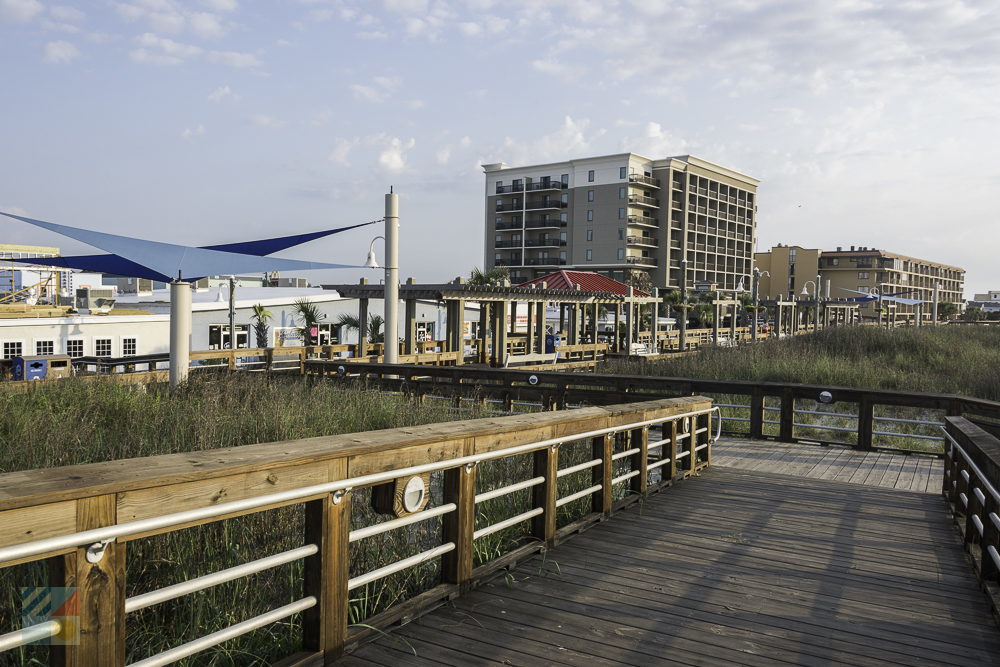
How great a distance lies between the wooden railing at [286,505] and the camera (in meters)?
2.13

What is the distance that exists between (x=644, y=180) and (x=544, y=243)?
1139 cm

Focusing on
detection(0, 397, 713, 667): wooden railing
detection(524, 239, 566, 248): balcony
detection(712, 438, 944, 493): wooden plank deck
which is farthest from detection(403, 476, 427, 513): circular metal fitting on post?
detection(524, 239, 566, 248): balcony

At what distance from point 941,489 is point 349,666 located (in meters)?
6.67

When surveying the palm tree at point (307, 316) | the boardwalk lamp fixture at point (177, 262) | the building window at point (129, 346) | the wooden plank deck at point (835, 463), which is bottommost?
the wooden plank deck at point (835, 463)

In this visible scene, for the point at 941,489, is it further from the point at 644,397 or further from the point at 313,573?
the point at 313,573

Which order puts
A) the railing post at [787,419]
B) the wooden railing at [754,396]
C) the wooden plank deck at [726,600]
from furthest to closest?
1. the railing post at [787,419]
2. the wooden railing at [754,396]
3. the wooden plank deck at [726,600]

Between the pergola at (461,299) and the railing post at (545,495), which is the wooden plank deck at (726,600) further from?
the pergola at (461,299)

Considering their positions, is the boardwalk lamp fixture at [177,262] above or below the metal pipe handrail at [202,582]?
above

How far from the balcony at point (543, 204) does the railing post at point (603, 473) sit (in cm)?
7255

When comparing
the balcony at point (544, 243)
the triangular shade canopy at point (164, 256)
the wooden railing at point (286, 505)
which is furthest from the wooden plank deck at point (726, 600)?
the balcony at point (544, 243)

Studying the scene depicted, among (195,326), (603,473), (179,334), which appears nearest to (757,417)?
(603,473)

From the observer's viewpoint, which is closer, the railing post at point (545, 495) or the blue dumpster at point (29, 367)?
the railing post at point (545, 495)

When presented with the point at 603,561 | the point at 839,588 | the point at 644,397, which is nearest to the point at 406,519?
the point at 603,561

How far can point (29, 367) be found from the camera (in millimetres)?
13227
